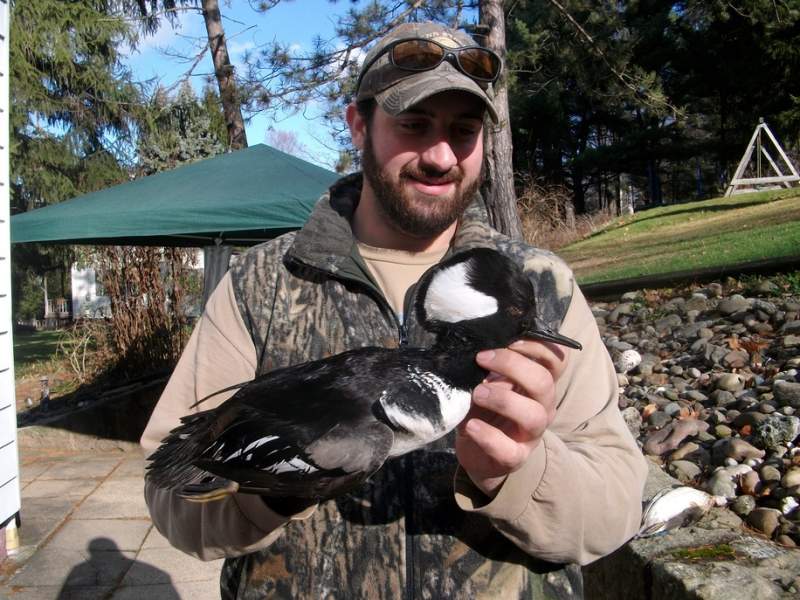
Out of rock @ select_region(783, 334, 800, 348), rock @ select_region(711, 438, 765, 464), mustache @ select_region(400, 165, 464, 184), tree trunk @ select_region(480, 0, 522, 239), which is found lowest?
rock @ select_region(711, 438, 765, 464)

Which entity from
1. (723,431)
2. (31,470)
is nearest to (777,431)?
(723,431)

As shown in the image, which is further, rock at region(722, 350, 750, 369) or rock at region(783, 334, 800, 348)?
rock at region(722, 350, 750, 369)

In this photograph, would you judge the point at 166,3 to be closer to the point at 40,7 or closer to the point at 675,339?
the point at 40,7

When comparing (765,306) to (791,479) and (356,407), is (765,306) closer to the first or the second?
(791,479)

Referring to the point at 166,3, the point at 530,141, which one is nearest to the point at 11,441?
the point at 166,3

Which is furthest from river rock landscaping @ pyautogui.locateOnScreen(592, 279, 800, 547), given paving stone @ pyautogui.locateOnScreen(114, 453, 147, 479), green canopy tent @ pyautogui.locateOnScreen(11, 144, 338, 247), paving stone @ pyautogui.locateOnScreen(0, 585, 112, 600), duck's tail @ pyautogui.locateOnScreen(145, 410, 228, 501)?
paving stone @ pyautogui.locateOnScreen(114, 453, 147, 479)

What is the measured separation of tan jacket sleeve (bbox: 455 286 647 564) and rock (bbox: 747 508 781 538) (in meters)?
1.79

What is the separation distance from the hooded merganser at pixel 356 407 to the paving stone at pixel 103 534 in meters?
4.02

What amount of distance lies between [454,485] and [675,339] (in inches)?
197

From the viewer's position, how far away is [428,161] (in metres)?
2.04

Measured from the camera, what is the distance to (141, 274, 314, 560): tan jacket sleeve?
1.79 m

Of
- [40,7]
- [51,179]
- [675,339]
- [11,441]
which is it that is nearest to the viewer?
[11,441]

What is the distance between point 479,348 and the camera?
171cm

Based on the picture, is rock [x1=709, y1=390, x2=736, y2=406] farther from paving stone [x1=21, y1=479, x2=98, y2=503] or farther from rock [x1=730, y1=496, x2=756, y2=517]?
paving stone [x1=21, y1=479, x2=98, y2=503]
